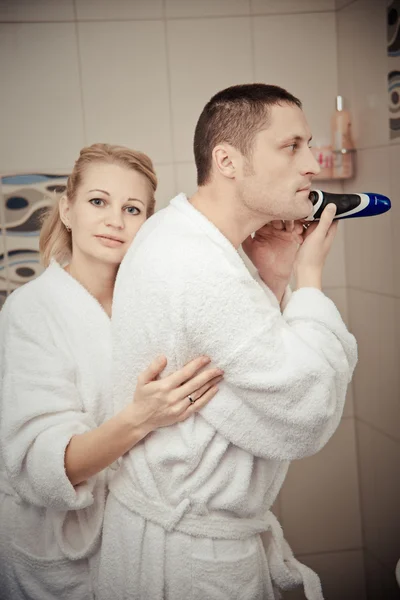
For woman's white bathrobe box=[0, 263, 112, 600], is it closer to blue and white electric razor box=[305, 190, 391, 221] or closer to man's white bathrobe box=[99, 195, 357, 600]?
man's white bathrobe box=[99, 195, 357, 600]

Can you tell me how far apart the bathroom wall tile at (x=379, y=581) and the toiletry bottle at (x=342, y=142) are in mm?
1283

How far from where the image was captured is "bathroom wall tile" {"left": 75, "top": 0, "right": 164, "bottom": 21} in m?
1.90

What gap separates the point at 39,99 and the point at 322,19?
0.94m

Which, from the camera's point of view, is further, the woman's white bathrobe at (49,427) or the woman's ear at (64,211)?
the woman's ear at (64,211)

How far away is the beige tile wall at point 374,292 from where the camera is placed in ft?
5.87

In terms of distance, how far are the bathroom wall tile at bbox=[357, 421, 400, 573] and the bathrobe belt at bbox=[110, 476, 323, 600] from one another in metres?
0.79

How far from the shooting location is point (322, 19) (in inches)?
78.9

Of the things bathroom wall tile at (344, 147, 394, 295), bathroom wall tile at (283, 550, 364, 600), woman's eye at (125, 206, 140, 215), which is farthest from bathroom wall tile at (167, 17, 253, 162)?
bathroom wall tile at (283, 550, 364, 600)

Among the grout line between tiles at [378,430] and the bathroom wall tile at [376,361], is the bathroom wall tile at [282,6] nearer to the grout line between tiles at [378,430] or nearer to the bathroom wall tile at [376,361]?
the bathroom wall tile at [376,361]

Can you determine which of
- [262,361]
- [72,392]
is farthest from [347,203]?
[72,392]

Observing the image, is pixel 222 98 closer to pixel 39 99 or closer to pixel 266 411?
pixel 266 411

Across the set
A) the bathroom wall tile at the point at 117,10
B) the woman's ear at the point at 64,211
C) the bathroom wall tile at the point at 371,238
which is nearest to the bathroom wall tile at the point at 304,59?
the bathroom wall tile at the point at 371,238

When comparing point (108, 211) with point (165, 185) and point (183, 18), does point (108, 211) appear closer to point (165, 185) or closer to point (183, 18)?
point (165, 185)

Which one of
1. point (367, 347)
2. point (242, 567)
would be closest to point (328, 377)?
point (242, 567)
